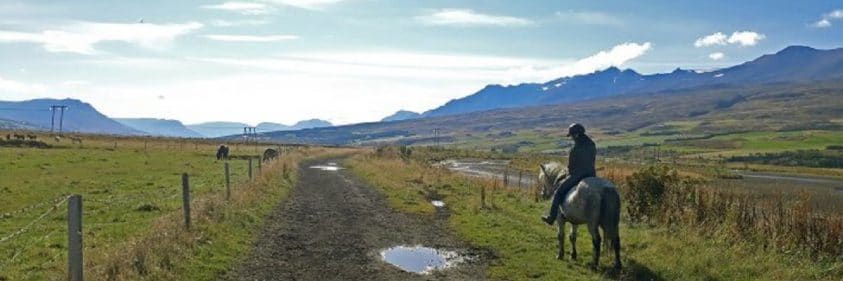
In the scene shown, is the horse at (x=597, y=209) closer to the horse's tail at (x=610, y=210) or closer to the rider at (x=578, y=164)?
the horse's tail at (x=610, y=210)

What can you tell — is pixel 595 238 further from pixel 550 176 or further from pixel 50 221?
pixel 50 221

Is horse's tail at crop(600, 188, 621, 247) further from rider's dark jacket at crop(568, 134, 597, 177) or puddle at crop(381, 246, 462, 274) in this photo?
puddle at crop(381, 246, 462, 274)

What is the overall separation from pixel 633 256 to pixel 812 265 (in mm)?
3550

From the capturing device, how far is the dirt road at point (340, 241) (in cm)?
1373

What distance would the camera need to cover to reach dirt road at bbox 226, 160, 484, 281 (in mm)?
13734

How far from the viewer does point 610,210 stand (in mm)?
13383

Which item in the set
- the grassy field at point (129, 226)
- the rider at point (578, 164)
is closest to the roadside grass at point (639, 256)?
the rider at point (578, 164)

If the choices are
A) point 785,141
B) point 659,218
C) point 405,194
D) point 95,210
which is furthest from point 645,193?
point 785,141

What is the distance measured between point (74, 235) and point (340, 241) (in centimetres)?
822

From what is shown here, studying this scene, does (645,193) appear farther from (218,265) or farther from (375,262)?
(218,265)

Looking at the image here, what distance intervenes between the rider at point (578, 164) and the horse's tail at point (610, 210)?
139cm

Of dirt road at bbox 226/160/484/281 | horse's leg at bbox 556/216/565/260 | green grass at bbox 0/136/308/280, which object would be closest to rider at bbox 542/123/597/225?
horse's leg at bbox 556/216/565/260

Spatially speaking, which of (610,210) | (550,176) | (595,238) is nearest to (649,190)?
(550,176)

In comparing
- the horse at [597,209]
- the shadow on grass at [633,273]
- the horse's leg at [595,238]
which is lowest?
the shadow on grass at [633,273]
